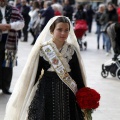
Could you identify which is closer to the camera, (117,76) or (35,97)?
(35,97)

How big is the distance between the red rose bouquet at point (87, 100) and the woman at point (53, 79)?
15 centimetres

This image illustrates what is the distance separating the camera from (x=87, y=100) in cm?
453

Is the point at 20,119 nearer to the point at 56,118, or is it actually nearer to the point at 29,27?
the point at 56,118

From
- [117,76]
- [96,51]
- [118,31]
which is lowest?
[96,51]

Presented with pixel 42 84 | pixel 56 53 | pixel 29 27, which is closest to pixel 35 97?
pixel 42 84

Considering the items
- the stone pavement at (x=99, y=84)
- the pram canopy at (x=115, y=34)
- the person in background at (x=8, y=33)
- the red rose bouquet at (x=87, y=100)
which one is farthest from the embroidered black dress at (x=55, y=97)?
the pram canopy at (x=115, y=34)

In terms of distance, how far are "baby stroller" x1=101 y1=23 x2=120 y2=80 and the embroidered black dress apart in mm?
5301

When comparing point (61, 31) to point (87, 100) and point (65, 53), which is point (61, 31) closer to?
point (65, 53)

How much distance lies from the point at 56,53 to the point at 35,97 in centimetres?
50

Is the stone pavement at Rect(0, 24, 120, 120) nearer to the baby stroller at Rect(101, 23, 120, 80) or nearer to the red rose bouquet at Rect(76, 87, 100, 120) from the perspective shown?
the baby stroller at Rect(101, 23, 120, 80)

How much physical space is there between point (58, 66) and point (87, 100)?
0.47m

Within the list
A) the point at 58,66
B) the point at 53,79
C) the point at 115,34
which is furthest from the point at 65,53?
→ the point at 115,34

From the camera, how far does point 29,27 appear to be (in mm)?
17156

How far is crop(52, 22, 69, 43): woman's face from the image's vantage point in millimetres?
4594
